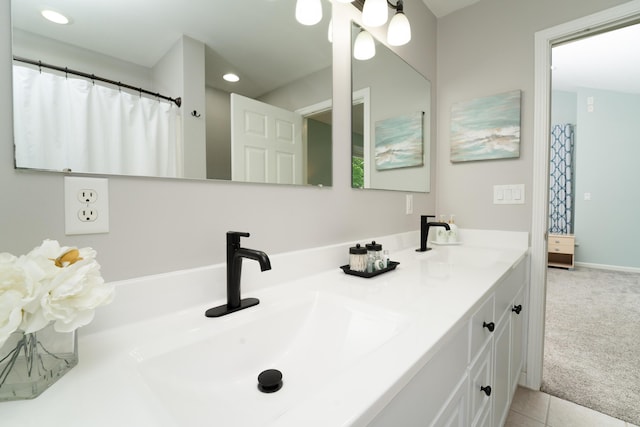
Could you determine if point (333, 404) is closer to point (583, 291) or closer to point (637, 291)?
point (583, 291)

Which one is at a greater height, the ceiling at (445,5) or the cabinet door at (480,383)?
the ceiling at (445,5)

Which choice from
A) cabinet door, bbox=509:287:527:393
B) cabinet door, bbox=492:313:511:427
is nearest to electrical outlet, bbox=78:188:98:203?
cabinet door, bbox=492:313:511:427

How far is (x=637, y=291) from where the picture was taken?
3260 mm

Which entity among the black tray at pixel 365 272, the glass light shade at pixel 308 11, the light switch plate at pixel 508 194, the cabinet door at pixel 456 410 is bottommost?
the cabinet door at pixel 456 410

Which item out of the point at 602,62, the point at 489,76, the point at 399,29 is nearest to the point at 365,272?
the point at 399,29

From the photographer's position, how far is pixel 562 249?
14.0ft

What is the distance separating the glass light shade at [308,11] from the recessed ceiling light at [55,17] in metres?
0.69

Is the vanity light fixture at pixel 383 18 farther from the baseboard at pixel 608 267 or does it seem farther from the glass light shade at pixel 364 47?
the baseboard at pixel 608 267

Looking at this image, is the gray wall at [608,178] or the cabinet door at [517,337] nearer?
the cabinet door at [517,337]

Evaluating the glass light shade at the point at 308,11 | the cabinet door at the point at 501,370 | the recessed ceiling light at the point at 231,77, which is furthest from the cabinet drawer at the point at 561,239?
the recessed ceiling light at the point at 231,77

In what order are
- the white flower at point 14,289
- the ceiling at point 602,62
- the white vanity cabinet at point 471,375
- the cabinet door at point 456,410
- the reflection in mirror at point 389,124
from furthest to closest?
the ceiling at point 602,62
the reflection in mirror at point 389,124
the cabinet door at point 456,410
the white vanity cabinet at point 471,375
the white flower at point 14,289

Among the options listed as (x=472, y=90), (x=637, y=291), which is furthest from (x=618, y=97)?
(x=472, y=90)

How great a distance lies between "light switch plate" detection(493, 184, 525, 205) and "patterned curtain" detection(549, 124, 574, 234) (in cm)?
380

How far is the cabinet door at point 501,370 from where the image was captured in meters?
1.08
